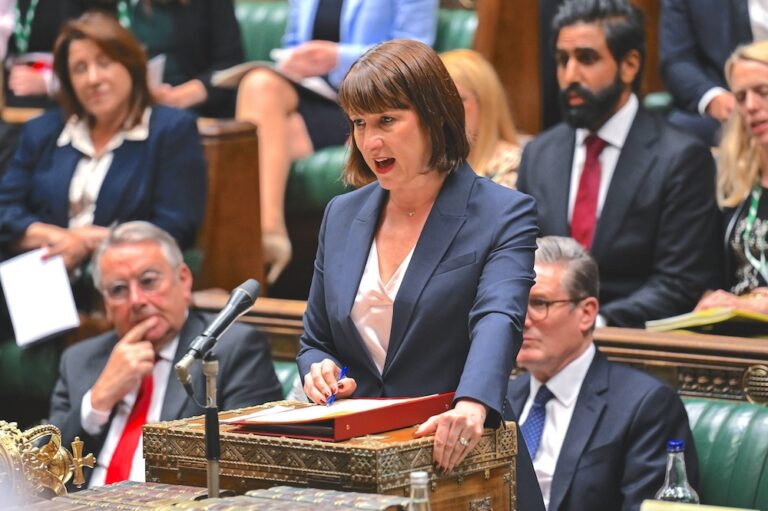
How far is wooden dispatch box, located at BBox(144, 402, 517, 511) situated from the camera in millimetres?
2377

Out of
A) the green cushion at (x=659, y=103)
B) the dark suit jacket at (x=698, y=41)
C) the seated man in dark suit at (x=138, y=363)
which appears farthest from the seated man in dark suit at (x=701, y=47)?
the seated man in dark suit at (x=138, y=363)

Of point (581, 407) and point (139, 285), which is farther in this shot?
point (139, 285)

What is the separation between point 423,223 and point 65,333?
2.71 m

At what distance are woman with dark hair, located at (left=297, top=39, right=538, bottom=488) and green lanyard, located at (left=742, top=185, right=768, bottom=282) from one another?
1855 millimetres

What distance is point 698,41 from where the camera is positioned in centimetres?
532

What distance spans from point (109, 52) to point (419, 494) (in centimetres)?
325

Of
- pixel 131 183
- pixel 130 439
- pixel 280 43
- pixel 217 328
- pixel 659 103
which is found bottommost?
pixel 130 439

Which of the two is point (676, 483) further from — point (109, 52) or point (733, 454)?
point (109, 52)

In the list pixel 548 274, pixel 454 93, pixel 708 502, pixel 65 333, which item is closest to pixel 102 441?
pixel 65 333

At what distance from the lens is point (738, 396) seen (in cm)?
396

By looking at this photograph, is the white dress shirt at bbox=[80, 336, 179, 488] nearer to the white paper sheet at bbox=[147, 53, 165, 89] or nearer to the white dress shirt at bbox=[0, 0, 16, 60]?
the white paper sheet at bbox=[147, 53, 165, 89]

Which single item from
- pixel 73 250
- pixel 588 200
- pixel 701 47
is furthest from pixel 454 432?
pixel 701 47

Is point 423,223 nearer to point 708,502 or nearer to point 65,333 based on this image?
point 708,502

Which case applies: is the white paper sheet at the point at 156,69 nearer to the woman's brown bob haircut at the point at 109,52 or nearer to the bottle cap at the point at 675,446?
the woman's brown bob haircut at the point at 109,52
